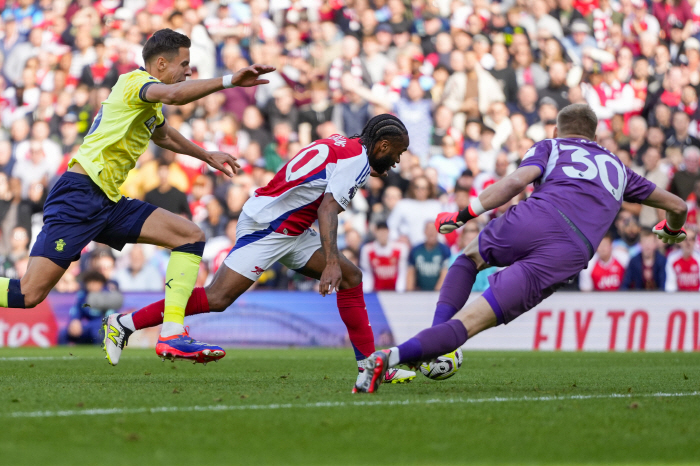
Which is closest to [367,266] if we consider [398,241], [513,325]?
[398,241]

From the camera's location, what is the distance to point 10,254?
14070 millimetres

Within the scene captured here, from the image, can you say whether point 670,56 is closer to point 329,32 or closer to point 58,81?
point 329,32

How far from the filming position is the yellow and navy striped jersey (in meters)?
6.23

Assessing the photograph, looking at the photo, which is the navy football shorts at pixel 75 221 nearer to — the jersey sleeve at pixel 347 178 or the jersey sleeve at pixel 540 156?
the jersey sleeve at pixel 347 178

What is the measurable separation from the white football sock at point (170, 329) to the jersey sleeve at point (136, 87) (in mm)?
A: 1509

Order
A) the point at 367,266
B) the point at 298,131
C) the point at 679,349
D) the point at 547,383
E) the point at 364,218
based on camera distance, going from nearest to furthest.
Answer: the point at 547,383 < the point at 679,349 < the point at 367,266 < the point at 364,218 < the point at 298,131

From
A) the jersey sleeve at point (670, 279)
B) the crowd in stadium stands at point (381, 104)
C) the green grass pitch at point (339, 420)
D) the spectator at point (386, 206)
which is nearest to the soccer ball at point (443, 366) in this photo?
the green grass pitch at point (339, 420)

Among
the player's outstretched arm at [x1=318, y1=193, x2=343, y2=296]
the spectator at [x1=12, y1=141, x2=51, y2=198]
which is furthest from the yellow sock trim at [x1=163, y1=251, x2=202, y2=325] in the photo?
the spectator at [x1=12, y1=141, x2=51, y2=198]

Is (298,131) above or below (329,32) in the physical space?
below

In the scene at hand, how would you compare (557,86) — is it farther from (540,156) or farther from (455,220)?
(455,220)

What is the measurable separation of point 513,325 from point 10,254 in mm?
7645

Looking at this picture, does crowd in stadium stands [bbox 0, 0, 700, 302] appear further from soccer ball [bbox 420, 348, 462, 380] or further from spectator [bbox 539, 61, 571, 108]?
soccer ball [bbox 420, 348, 462, 380]

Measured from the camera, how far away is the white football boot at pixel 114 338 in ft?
21.1

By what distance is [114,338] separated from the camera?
6449 mm
